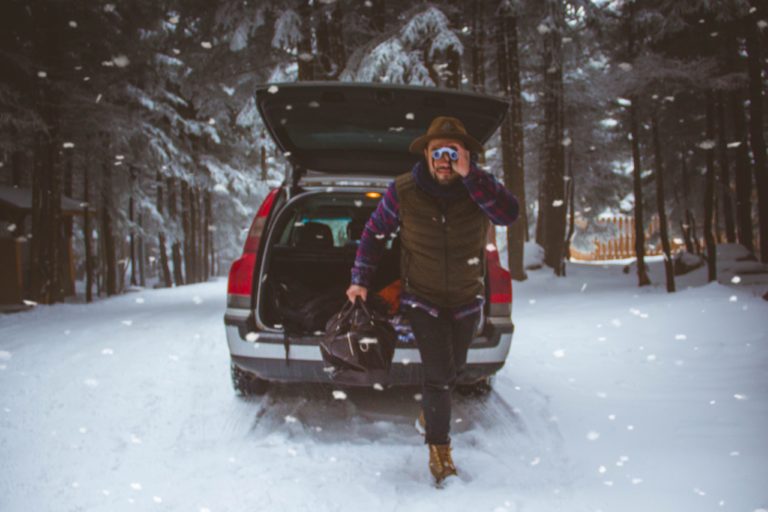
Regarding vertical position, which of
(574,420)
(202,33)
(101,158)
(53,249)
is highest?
(202,33)

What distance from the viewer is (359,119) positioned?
4207 mm

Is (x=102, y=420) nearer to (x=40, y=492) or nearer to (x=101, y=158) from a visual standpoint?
(x=40, y=492)

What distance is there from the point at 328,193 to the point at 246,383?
1.70m

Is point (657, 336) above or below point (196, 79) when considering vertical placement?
below

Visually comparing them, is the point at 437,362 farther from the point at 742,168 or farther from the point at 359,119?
the point at 742,168

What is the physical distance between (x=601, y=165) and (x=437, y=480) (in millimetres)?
21156

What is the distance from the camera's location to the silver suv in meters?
3.67

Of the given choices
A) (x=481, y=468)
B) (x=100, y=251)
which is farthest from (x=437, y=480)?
(x=100, y=251)

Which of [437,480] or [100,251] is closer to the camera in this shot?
[437,480]

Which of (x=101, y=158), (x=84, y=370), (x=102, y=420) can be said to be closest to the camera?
(x=102, y=420)

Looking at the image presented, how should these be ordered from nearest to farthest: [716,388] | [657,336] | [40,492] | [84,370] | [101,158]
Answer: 1. [40,492]
2. [716,388]
3. [84,370]
4. [657,336]
5. [101,158]

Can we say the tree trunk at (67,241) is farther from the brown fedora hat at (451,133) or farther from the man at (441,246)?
the brown fedora hat at (451,133)

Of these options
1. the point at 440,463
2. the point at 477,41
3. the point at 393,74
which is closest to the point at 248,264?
the point at 440,463

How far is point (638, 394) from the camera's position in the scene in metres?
4.67
